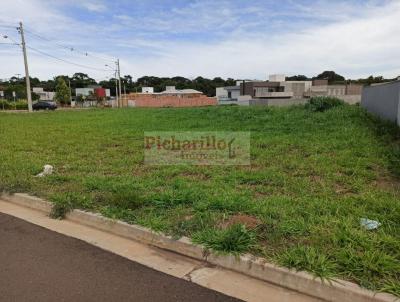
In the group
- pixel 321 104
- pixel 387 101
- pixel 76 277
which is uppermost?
pixel 387 101

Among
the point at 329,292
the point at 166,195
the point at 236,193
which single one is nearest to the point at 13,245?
the point at 166,195

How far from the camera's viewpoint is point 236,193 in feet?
15.3

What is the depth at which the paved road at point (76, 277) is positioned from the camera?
271 centimetres

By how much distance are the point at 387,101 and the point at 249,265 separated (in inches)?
393

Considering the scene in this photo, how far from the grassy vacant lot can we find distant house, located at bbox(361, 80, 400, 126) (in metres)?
1.01

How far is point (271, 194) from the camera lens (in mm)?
4699

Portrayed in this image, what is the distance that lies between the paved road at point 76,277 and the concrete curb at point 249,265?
0.39 m

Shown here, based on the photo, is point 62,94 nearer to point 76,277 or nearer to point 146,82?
point 146,82

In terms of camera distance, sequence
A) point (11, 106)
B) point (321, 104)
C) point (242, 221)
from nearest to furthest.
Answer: point (242, 221) → point (321, 104) → point (11, 106)

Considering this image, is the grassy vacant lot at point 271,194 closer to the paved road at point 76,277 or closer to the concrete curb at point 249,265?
the concrete curb at point 249,265

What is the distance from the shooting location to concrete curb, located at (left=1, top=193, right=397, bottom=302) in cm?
255

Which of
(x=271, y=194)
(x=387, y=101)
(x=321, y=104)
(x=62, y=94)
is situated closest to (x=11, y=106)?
(x=62, y=94)

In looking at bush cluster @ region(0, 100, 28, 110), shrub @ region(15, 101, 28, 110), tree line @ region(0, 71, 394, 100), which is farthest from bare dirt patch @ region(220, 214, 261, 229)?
tree line @ region(0, 71, 394, 100)

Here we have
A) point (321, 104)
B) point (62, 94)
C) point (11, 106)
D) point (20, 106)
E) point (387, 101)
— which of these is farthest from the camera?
point (62, 94)
